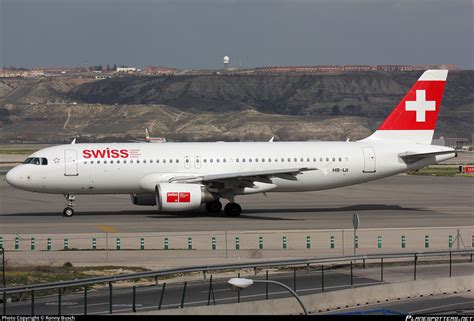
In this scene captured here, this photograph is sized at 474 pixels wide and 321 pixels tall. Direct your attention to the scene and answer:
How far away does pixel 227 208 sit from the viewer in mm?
55469

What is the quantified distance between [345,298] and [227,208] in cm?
2451

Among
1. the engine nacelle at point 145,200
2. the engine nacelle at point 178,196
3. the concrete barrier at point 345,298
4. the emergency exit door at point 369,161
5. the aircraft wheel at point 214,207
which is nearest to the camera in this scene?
the concrete barrier at point 345,298

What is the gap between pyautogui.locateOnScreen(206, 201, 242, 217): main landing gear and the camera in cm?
5541

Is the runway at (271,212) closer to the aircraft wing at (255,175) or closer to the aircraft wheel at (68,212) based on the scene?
the aircraft wheel at (68,212)

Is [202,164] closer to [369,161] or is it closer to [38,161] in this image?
[38,161]

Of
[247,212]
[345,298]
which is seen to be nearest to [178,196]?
[247,212]

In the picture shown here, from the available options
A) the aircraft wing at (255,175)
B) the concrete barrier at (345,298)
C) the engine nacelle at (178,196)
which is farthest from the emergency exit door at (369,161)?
the concrete barrier at (345,298)

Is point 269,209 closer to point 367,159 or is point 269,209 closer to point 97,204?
point 367,159

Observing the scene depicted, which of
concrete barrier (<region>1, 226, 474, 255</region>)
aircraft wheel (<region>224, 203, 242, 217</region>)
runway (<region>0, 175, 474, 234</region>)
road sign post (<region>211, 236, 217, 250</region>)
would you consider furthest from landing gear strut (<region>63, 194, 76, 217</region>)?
road sign post (<region>211, 236, 217, 250</region>)

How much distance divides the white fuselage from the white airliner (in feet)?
0.18

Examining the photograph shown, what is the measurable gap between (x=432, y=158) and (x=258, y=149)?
9.89 metres

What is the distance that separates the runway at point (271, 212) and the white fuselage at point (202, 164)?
1816mm

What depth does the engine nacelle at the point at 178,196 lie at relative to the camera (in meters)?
52.8

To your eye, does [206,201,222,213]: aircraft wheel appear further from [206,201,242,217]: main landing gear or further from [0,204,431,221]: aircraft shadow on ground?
[0,204,431,221]: aircraft shadow on ground
